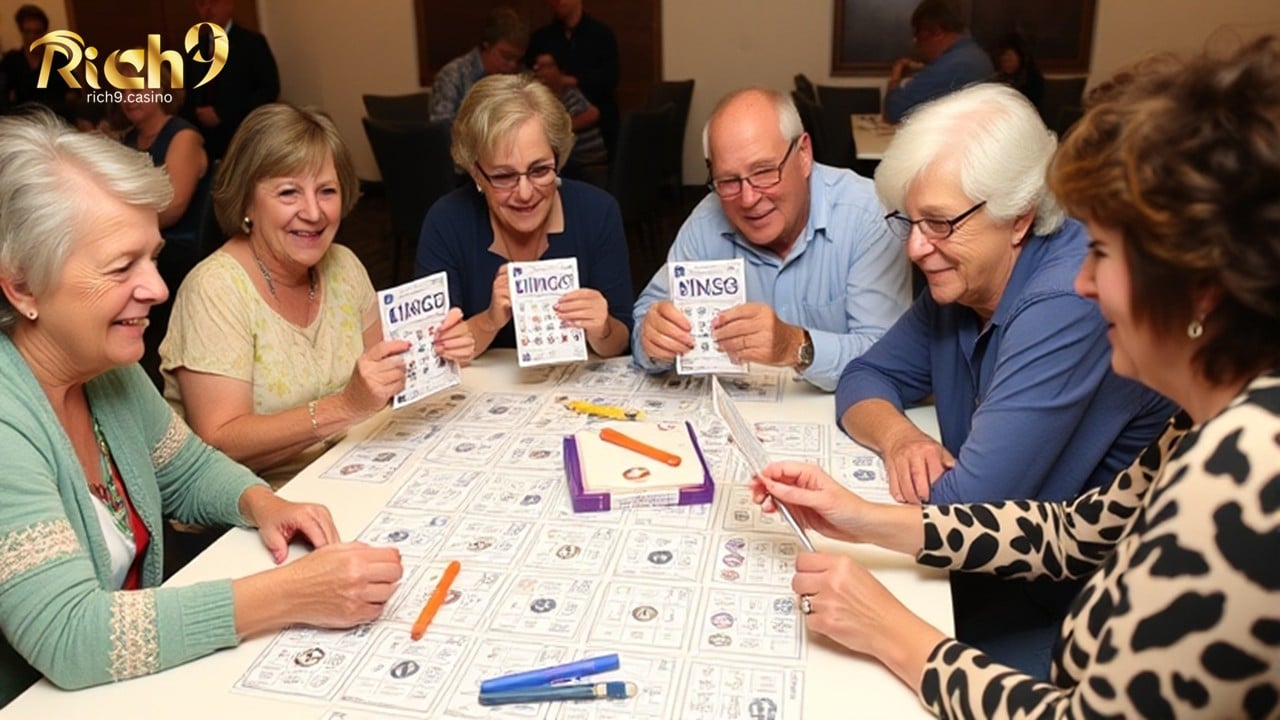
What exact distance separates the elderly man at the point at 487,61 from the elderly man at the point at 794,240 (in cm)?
392

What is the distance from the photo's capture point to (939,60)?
5629 mm

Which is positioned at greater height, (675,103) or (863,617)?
(675,103)

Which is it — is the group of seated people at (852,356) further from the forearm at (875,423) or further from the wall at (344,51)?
the wall at (344,51)

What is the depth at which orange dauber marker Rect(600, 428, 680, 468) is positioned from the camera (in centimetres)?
173

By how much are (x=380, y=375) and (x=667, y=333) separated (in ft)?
1.92

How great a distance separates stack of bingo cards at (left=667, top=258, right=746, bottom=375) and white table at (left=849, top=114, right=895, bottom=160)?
277cm

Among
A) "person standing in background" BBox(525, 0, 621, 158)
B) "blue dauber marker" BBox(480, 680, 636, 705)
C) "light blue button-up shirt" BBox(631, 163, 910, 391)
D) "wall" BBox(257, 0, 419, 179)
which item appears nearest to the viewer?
"blue dauber marker" BBox(480, 680, 636, 705)

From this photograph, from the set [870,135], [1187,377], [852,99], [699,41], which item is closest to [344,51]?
[699,41]

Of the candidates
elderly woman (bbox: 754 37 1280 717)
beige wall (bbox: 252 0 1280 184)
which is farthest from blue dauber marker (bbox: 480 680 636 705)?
beige wall (bbox: 252 0 1280 184)

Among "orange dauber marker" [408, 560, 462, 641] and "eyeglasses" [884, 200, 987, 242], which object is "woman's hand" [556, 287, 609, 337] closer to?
"eyeglasses" [884, 200, 987, 242]

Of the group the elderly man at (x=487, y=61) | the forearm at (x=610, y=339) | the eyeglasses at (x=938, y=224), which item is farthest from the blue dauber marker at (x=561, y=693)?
the elderly man at (x=487, y=61)

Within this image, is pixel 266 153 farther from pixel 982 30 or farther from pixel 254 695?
pixel 982 30

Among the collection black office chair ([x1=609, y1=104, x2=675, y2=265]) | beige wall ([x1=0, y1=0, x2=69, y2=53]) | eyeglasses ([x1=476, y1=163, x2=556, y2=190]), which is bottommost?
black office chair ([x1=609, y1=104, x2=675, y2=265])

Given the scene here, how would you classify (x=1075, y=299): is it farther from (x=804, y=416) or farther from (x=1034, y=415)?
(x=804, y=416)
